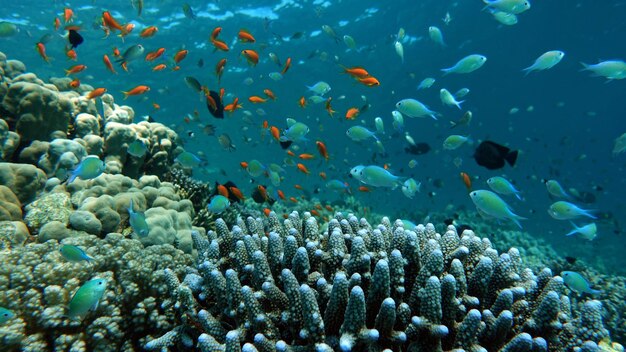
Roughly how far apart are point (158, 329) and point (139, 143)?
4.47 meters

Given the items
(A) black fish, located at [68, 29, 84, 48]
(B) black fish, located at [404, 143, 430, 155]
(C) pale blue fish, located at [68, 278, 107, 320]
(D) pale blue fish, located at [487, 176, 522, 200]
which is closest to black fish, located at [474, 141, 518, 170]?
(D) pale blue fish, located at [487, 176, 522, 200]

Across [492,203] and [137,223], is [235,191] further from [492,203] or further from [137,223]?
[492,203]

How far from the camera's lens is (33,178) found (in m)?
5.75

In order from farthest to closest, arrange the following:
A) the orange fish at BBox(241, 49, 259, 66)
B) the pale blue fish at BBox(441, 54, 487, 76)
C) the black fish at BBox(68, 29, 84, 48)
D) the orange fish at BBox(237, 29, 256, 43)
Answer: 1. the orange fish at BBox(237, 29, 256, 43)
2. the orange fish at BBox(241, 49, 259, 66)
3. the pale blue fish at BBox(441, 54, 487, 76)
4. the black fish at BBox(68, 29, 84, 48)

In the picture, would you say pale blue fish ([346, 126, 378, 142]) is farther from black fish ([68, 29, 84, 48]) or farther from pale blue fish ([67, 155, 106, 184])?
black fish ([68, 29, 84, 48])

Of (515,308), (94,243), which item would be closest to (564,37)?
(515,308)

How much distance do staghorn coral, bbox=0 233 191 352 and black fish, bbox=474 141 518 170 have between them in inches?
252

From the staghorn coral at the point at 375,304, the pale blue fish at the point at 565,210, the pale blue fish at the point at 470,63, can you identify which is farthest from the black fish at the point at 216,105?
the pale blue fish at the point at 565,210

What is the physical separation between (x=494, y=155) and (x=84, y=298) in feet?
23.8

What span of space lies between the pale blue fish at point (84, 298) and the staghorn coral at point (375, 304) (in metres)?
0.66

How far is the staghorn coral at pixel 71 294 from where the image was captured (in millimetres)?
2949

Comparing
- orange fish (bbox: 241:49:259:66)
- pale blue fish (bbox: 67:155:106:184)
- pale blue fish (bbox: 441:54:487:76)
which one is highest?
orange fish (bbox: 241:49:259:66)

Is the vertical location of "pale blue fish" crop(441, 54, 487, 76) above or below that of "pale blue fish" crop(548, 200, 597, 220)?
above

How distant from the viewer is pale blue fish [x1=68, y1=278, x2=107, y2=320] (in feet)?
9.13
